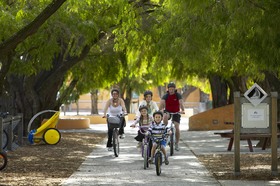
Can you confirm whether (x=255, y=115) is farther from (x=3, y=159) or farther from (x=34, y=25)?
(x=3, y=159)

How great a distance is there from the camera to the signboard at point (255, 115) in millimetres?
13094

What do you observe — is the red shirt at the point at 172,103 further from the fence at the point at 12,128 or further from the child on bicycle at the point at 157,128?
the child on bicycle at the point at 157,128

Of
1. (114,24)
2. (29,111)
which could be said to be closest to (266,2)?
(114,24)

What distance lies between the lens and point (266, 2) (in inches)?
508

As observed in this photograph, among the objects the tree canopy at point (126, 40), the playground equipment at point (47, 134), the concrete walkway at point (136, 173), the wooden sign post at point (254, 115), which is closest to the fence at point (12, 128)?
the playground equipment at point (47, 134)

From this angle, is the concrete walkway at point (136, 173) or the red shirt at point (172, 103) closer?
the concrete walkway at point (136, 173)

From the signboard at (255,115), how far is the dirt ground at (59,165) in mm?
867

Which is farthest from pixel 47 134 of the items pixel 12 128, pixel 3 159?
pixel 3 159

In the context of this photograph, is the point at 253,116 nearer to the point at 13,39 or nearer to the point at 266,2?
the point at 266,2

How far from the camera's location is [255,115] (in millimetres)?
13086

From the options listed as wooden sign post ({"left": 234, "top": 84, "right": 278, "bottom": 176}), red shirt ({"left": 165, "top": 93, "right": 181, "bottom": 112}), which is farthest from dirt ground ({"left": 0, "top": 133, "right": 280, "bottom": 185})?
red shirt ({"left": 165, "top": 93, "right": 181, "bottom": 112})

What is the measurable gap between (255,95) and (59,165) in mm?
A: 4416

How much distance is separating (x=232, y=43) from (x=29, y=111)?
1248 cm

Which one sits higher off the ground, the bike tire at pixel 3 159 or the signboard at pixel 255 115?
the signboard at pixel 255 115
